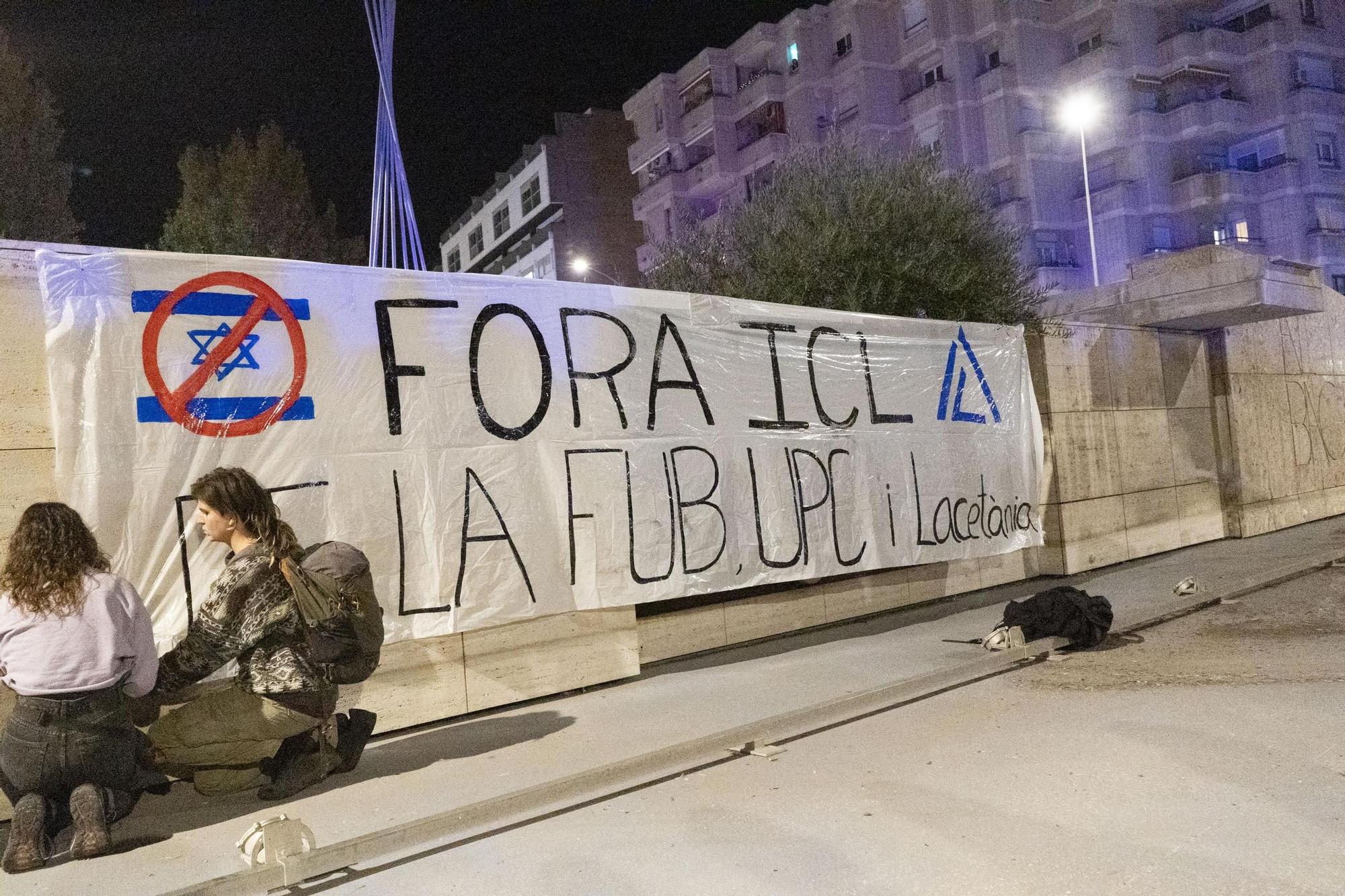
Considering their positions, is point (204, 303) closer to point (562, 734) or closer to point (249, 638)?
point (249, 638)

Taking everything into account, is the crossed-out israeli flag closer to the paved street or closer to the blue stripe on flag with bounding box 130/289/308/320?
the blue stripe on flag with bounding box 130/289/308/320

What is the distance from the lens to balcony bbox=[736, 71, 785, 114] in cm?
4188

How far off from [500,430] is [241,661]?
6.73ft

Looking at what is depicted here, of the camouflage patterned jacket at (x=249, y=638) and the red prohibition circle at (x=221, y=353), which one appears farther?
the red prohibition circle at (x=221, y=353)

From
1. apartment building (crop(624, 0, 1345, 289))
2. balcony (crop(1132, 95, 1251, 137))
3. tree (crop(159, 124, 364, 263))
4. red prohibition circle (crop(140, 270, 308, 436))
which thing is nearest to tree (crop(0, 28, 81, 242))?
tree (crop(159, 124, 364, 263))

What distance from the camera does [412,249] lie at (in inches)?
473

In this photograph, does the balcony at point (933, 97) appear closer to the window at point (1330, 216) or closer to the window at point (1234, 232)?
→ the window at point (1234, 232)

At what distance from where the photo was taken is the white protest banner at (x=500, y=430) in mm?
4691

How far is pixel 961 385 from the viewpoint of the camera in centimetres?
871

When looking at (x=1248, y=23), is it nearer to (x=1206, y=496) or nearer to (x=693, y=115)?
(x=693, y=115)

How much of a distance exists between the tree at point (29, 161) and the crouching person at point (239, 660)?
51.9 feet

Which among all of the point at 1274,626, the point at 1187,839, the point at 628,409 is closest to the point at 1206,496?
the point at 1274,626

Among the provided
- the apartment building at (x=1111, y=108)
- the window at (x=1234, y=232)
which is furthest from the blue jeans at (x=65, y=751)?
the window at (x=1234, y=232)

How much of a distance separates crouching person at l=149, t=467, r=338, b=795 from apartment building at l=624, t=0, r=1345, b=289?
117 feet
